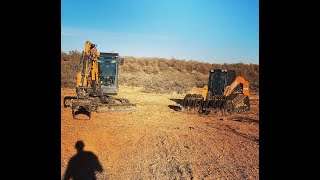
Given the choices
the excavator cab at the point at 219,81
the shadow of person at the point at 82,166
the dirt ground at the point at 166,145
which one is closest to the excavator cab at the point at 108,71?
the dirt ground at the point at 166,145

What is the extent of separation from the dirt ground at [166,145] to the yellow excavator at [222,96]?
837mm

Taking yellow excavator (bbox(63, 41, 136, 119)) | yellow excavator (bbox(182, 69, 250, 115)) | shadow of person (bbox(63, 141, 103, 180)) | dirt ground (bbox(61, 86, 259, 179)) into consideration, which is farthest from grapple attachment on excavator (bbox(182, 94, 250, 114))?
shadow of person (bbox(63, 141, 103, 180))

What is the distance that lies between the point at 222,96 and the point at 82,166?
34.4 feet

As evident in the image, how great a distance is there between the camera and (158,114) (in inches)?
657

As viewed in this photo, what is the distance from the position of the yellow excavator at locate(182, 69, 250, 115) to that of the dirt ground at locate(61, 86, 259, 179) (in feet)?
2.75

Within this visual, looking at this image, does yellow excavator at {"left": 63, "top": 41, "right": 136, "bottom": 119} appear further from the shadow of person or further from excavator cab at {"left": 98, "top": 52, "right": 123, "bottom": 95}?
the shadow of person

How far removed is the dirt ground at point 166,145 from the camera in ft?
24.8

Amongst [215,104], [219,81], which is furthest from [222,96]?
[219,81]

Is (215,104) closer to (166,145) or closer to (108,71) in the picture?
(108,71)
